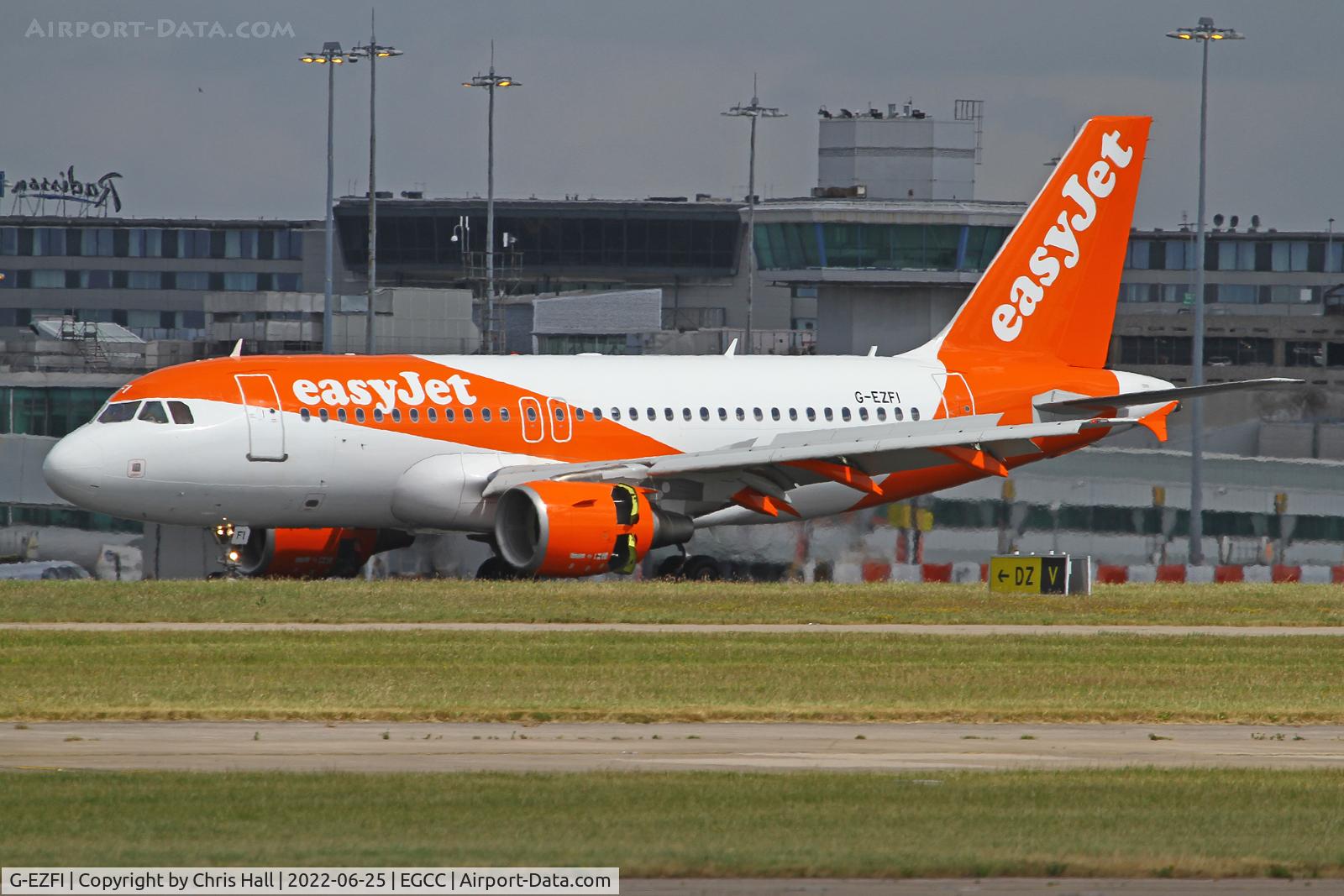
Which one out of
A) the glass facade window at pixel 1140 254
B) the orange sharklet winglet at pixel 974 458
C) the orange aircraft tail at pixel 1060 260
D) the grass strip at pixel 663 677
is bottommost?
the grass strip at pixel 663 677

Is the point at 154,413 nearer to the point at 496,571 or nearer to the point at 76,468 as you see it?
the point at 76,468

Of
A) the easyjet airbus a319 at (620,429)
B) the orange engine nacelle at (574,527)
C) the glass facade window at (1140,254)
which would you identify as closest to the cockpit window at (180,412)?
the easyjet airbus a319 at (620,429)

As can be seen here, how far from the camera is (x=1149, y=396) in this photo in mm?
43219

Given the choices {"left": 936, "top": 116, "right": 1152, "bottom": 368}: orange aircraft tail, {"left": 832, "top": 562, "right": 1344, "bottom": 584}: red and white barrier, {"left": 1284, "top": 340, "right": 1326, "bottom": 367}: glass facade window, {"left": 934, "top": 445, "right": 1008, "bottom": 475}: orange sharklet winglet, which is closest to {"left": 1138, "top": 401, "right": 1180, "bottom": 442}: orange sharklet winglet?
{"left": 936, "top": 116, "right": 1152, "bottom": 368}: orange aircraft tail

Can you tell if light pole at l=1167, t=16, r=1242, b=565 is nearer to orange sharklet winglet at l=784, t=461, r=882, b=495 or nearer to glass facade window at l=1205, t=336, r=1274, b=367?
orange sharklet winglet at l=784, t=461, r=882, b=495

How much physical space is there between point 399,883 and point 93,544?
124ft

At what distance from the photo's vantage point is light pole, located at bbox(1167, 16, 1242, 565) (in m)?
59.2

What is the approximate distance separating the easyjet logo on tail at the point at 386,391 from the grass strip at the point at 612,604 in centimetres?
329

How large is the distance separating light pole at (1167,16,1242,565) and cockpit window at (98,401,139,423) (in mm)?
29097

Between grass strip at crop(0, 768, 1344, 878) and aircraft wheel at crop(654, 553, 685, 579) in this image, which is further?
aircraft wheel at crop(654, 553, 685, 579)

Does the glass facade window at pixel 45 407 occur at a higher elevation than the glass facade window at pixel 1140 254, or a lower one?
lower

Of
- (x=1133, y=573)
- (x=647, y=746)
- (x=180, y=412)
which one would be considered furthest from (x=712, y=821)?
(x=1133, y=573)

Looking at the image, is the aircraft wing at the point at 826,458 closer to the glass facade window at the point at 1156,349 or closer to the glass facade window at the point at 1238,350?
the glass facade window at the point at 1156,349

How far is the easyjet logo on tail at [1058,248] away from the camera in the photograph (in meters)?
46.8
